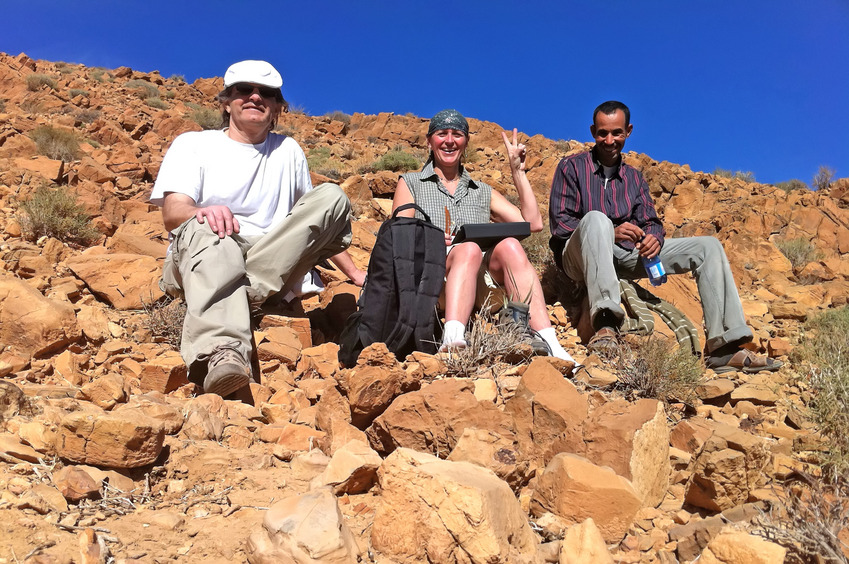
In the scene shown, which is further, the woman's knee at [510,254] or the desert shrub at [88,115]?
the desert shrub at [88,115]

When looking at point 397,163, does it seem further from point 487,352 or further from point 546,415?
point 546,415

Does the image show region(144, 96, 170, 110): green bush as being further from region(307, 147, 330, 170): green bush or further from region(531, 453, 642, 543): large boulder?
region(531, 453, 642, 543): large boulder

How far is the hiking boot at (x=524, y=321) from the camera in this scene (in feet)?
11.6

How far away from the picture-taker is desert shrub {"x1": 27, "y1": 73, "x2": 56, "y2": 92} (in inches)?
631

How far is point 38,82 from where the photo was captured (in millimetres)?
16141

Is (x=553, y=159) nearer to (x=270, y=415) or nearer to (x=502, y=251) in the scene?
(x=502, y=251)

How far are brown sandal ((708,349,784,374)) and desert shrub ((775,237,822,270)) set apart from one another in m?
5.06

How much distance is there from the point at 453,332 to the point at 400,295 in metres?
0.35

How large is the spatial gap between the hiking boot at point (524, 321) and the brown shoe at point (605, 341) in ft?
1.17

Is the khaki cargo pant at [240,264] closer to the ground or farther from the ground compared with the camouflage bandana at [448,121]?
closer to the ground

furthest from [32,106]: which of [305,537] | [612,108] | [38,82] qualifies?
[305,537]

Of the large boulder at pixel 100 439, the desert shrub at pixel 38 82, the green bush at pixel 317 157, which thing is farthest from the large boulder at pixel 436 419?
the desert shrub at pixel 38 82

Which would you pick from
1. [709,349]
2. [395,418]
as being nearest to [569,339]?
[709,349]

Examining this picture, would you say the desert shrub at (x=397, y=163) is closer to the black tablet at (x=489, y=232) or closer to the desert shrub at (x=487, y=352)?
the black tablet at (x=489, y=232)
